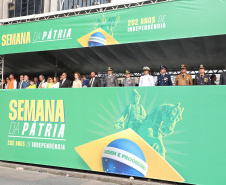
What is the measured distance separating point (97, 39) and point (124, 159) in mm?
3328

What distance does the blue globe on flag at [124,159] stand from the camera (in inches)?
238

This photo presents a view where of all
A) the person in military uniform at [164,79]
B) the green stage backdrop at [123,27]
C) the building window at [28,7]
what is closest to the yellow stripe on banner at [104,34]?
the green stage backdrop at [123,27]

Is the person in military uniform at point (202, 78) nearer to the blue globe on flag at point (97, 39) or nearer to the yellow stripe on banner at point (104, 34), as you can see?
the yellow stripe on banner at point (104, 34)

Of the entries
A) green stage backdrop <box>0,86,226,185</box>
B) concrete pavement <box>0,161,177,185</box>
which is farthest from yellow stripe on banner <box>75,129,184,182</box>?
concrete pavement <box>0,161,177,185</box>

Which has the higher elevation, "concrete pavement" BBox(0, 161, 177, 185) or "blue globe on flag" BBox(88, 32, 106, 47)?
"blue globe on flag" BBox(88, 32, 106, 47)

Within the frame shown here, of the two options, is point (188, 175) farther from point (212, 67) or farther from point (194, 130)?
point (212, 67)

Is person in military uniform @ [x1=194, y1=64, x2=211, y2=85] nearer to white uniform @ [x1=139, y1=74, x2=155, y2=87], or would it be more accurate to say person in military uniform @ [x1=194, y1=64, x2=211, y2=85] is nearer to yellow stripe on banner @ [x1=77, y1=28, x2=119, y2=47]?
white uniform @ [x1=139, y1=74, x2=155, y2=87]

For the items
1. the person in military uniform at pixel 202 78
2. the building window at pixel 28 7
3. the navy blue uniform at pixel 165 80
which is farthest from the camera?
the building window at pixel 28 7

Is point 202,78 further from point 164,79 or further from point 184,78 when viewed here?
point 164,79

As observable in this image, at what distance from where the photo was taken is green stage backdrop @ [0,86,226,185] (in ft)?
18.0

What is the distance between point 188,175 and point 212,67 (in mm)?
6506

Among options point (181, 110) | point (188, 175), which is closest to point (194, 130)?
point (181, 110)

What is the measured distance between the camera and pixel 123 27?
22.8 ft

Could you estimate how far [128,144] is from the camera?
20.2 ft
